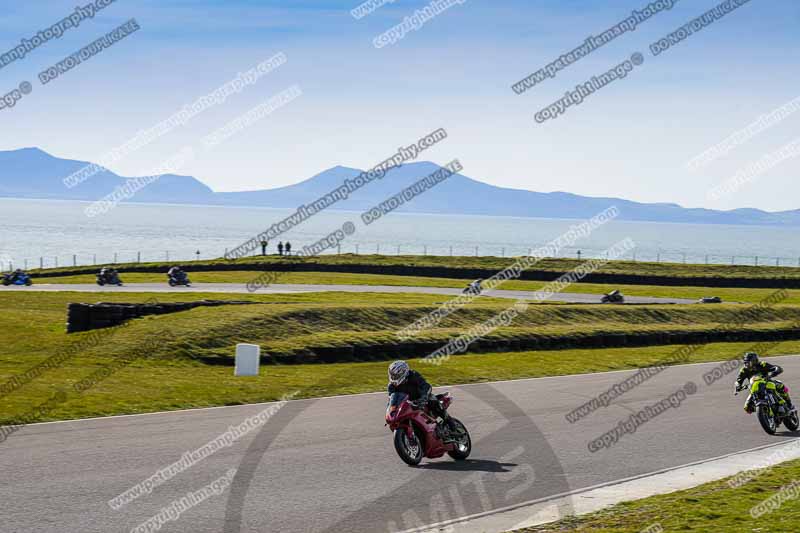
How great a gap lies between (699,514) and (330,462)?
16.8ft

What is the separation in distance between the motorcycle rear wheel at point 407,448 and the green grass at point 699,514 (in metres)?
3.25

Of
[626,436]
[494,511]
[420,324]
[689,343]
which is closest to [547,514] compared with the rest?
[494,511]

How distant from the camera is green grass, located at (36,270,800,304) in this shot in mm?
54688

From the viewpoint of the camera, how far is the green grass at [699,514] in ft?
31.4

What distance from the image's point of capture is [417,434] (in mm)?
13195

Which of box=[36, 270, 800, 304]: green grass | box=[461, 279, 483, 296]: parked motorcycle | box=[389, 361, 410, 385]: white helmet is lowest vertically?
box=[389, 361, 410, 385]: white helmet

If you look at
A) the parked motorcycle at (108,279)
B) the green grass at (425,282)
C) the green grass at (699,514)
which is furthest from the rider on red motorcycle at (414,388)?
the green grass at (425,282)

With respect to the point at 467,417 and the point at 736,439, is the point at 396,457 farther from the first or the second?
the point at 736,439

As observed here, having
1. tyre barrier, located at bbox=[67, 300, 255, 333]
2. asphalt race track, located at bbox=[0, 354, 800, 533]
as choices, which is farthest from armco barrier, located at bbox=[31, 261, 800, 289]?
asphalt race track, located at bbox=[0, 354, 800, 533]

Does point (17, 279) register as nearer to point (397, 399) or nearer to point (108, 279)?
point (108, 279)

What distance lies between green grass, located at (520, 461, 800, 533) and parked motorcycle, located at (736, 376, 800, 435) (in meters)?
4.79

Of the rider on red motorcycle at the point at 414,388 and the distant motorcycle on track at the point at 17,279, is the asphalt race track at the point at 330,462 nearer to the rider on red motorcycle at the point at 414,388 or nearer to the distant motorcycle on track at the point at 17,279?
the rider on red motorcycle at the point at 414,388

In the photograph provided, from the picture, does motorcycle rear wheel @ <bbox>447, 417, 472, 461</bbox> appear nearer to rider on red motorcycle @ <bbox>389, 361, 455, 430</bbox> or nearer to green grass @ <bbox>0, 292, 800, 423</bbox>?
rider on red motorcycle @ <bbox>389, 361, 455, 430</bbox>

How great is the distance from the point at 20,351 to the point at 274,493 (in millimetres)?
16041
